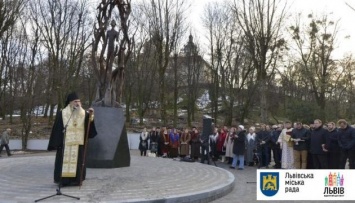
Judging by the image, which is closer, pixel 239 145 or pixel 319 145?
pixel 319 145

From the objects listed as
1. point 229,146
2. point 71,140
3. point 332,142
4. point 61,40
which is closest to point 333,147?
point 332,142

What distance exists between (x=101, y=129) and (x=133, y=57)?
1098 inches

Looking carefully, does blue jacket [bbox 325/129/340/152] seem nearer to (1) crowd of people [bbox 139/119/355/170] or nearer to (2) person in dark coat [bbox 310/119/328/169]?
(1) crowd of people [bbox 139/119/355/170]

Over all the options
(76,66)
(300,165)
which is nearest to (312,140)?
(300,165)

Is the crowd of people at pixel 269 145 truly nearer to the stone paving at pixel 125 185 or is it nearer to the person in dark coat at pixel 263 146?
the person in dark coat at pixel 263 146

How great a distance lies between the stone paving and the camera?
753 centimetres

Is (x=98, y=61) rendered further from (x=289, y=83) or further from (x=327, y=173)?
(x=289, y=83)

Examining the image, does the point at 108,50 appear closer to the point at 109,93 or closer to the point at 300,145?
the point at 109,93

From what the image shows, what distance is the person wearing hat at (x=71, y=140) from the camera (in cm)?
862

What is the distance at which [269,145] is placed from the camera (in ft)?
51.4

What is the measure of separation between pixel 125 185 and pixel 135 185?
226 mm

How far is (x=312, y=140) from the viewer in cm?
1235

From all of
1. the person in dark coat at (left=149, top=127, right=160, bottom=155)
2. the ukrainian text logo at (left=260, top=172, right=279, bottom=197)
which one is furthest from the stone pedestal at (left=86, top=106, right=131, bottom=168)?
the person in dark coat at (left=149, top=127, right=160, bottom=155)

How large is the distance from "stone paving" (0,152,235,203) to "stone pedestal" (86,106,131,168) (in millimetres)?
440
